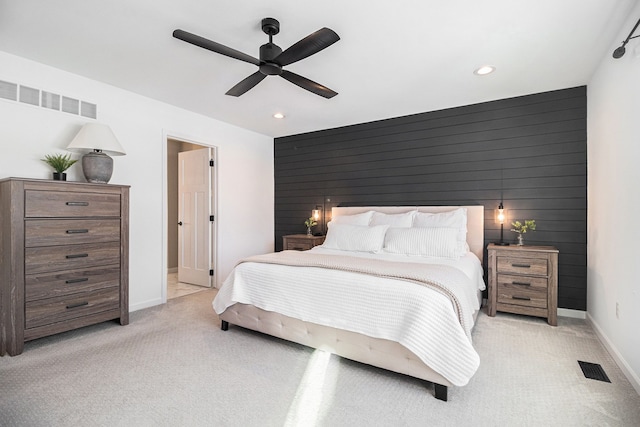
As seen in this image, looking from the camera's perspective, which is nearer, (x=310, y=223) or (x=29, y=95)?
(x=29, y=95)

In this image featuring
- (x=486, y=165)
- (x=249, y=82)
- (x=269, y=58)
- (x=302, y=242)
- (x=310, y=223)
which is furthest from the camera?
(x=310, y=223)

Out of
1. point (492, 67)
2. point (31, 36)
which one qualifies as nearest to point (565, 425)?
point (492, 67)

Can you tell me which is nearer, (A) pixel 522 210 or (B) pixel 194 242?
(A) pixel 522 210

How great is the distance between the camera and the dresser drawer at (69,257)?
2475 millimetres

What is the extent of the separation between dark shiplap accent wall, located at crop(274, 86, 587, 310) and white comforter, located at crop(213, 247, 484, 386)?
1.30m

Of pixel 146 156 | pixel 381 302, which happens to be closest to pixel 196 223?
pixel 146 156

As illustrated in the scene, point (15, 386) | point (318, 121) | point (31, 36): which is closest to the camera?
point (15, 386)

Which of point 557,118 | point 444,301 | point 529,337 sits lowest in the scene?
point 529,337

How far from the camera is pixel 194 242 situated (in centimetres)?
480

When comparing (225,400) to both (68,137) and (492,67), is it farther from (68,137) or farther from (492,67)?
(492,67)

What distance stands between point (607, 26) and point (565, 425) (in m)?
2.63

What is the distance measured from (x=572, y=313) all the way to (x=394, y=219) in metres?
2.11

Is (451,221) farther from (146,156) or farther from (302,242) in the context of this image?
(146,156)

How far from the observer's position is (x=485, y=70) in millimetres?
2865
